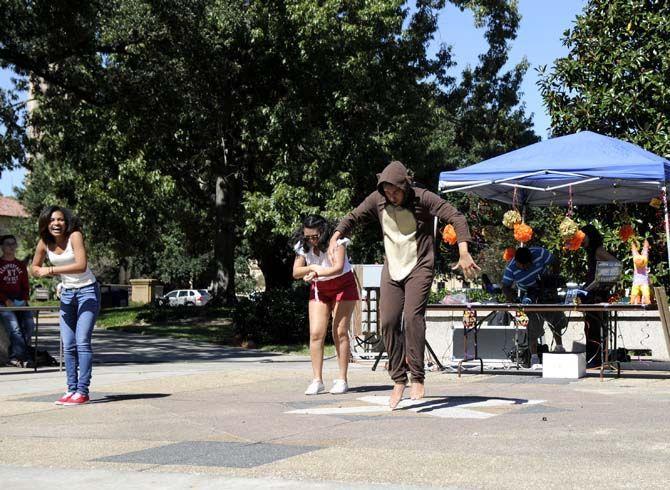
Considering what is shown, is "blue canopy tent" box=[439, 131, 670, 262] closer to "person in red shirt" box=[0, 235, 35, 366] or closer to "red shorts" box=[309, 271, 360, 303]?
"red shorts" box=[309, 271, 360, 303]

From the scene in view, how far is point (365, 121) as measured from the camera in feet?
86.4

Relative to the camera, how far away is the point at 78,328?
8.42 m

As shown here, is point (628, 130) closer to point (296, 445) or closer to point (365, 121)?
point (365, 121)

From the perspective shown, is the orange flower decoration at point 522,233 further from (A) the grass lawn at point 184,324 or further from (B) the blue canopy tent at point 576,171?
(A) the grass lawn at point 184,324

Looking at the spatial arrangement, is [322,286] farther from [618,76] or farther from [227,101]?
[227,101]

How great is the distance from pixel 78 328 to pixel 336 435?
122 inches

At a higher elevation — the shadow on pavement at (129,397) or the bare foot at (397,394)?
the bare foot at (397,394)

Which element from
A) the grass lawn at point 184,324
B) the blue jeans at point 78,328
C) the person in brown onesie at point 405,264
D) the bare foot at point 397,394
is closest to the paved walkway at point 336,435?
the bare foot at point 397,394

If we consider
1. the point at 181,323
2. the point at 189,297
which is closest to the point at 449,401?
the point at 181,323

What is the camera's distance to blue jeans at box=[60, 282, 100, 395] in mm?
8414

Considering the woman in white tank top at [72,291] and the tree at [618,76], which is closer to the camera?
the woman in white tank top at [72,291]

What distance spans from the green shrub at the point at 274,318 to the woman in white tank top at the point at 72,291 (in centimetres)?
1127

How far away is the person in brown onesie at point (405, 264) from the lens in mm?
7457

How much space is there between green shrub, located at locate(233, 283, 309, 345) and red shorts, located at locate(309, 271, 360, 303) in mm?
10787
